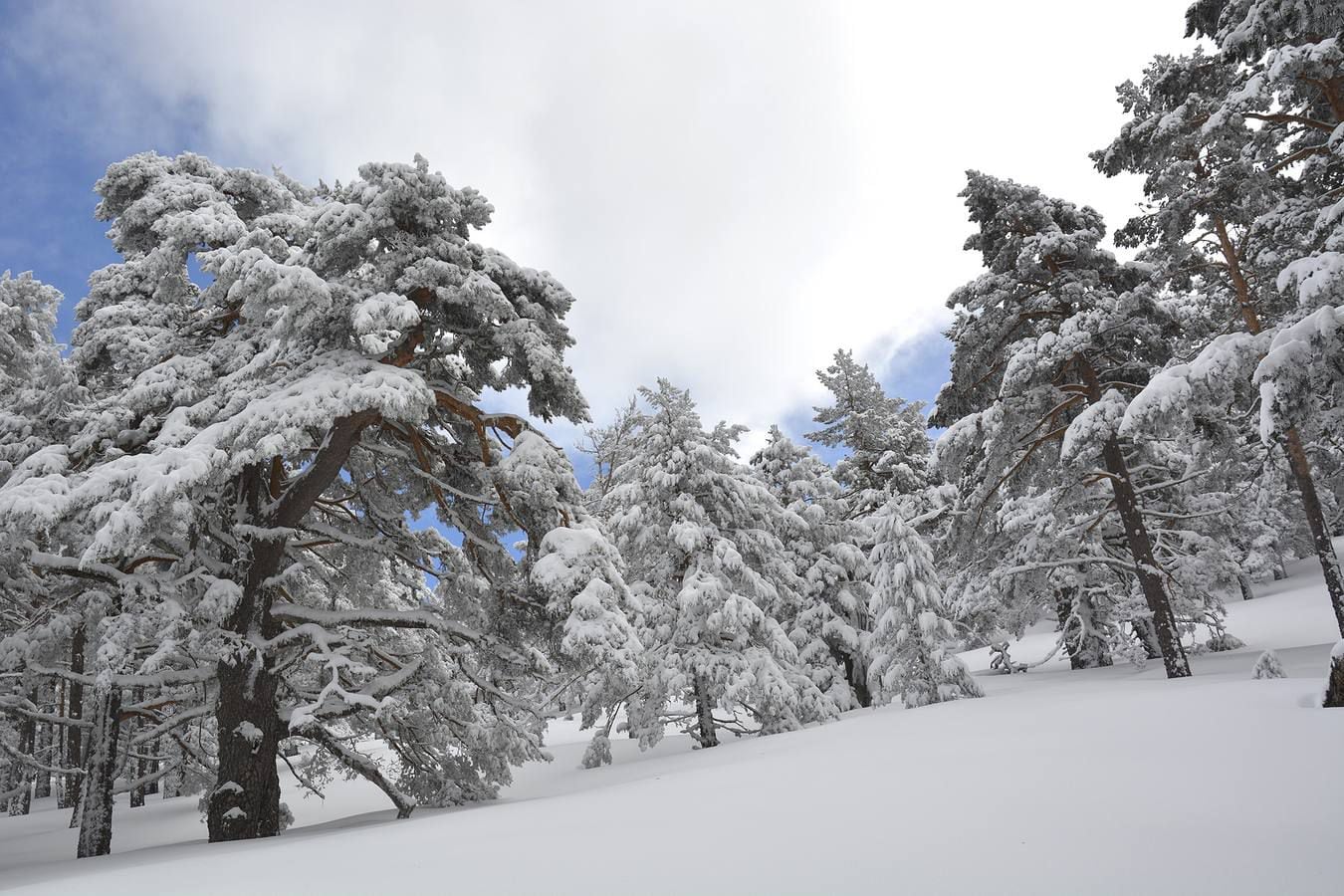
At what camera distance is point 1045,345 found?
43.7 ft

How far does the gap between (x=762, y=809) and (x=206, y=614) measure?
755 centimetres

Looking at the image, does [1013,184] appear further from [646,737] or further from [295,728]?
[295,728]

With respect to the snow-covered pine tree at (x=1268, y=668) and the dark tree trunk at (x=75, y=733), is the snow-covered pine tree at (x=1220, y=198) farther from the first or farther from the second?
the dark tree trunk at (x=75, y=733)

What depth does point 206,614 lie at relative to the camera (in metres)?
8.65

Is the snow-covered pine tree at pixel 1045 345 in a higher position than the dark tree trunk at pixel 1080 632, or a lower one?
higher

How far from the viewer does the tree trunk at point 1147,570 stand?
12.9m

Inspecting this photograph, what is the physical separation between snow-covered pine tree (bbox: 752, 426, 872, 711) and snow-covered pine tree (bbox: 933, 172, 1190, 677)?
6.28 m

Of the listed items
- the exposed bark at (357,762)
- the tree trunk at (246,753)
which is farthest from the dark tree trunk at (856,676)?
the tree trunk at (246,753)

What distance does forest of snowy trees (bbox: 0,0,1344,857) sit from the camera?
8180mm

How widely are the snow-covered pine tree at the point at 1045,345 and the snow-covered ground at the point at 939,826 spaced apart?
6.37 meters

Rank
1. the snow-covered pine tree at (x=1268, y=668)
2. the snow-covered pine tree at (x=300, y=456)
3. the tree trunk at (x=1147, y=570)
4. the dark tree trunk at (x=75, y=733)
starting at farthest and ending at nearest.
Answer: the dark tree trunk at (x=75, y=733), the tree trunk at (x=1147, y=570), the snow-covered pine tree at (x=1268, y=668), the snow-covered pine tree at (x=300, y=456)

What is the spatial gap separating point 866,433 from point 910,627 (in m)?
9.69

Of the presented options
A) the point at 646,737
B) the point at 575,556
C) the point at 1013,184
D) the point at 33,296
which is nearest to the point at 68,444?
the point at 33,296

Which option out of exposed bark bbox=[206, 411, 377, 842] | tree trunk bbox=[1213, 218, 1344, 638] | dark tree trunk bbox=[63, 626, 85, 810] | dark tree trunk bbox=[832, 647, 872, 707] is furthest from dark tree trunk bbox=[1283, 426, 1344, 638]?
dark tree trunk bbox=[63, 626, 85, 810]
